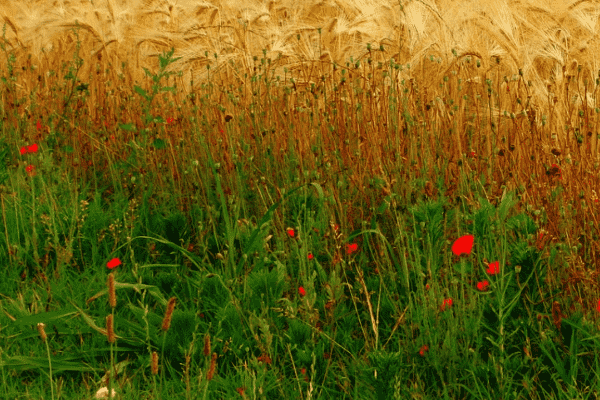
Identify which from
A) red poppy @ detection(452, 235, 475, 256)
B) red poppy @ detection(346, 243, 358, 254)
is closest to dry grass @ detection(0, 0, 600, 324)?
red poppy @ detection(346, 243, 358, 254)

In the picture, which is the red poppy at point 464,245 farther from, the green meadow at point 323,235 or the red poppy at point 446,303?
the red poppy at point 446,303

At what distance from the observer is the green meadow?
1.71m

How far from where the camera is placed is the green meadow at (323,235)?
1.71 m

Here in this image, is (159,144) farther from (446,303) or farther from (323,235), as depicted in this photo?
(446,303)

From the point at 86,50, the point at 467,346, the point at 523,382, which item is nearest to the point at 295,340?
the point at 467,346

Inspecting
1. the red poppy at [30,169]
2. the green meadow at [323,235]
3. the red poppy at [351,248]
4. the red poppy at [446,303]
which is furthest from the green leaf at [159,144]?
the red poppy at [446,303]

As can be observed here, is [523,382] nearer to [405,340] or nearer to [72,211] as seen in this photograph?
[405,340]

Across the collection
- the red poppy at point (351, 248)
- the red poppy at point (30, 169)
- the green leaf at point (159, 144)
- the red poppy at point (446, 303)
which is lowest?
the red poppy at point (446, 303)

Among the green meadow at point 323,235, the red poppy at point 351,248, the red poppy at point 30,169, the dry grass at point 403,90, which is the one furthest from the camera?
the red poppy at point 30,169

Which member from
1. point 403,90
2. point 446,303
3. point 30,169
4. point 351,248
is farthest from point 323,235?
point 30,169

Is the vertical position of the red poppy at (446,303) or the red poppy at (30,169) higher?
the red poppy at (30,169)

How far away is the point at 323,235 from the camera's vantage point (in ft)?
7.61

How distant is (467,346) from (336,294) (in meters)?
0.36

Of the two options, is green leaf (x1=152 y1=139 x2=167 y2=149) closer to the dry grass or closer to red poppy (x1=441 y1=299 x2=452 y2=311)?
the dry grass
